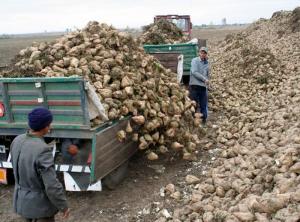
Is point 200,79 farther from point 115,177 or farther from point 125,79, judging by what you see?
point 115,177

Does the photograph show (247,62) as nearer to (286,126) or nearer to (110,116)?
(286,126)

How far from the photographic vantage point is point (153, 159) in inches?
234

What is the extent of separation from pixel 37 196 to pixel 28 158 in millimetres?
→ 324

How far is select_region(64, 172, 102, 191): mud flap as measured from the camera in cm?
506

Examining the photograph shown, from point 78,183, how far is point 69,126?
0.70 m

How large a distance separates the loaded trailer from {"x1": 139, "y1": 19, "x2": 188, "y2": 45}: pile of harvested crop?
645 centimetres

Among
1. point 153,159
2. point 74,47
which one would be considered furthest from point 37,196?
point 74,47

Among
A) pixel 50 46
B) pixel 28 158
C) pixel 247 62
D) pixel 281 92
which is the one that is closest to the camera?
pixel 28 158

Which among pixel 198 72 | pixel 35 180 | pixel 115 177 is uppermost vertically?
pixel 198 72

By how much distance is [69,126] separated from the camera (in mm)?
4957

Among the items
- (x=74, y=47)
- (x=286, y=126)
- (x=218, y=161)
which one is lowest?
(x=218, y=161)

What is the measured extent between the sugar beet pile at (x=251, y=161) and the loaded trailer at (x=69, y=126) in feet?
3.03

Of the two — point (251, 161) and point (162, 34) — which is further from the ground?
point (162, 34)

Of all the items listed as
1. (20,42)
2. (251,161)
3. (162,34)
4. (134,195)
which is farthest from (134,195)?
(20,42)
